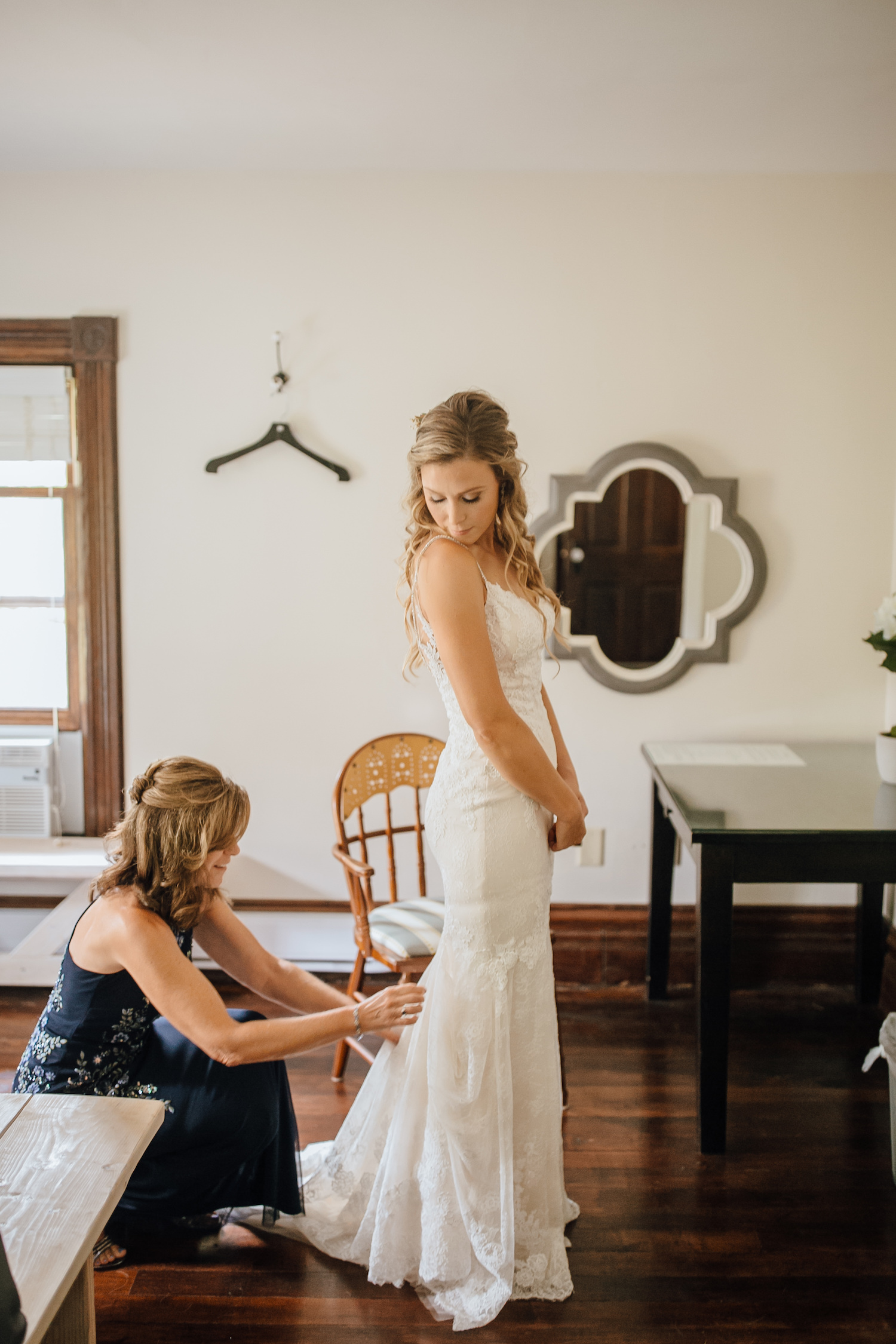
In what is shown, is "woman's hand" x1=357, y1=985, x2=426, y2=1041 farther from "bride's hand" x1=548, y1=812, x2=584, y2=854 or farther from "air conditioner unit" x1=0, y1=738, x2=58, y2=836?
"air conditioner unit" x1=0, y1=738, x2=58, y2=836

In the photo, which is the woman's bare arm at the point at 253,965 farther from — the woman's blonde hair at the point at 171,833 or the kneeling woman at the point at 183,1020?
the woman's blonde hair at the point at 171,833

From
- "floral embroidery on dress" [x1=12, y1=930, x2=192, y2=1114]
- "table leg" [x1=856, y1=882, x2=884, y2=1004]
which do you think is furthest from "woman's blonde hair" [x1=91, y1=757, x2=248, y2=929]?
"table leg" [x1=856, y1=882, x2=884, y2=1004]

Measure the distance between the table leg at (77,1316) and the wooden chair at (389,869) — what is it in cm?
93

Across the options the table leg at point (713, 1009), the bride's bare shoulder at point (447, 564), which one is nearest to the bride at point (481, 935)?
the bride's bare shoulder at point (447, 564)

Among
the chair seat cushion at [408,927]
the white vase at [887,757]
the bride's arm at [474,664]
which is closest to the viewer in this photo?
the bride's arm at [474,664]

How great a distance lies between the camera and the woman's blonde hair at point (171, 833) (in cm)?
162

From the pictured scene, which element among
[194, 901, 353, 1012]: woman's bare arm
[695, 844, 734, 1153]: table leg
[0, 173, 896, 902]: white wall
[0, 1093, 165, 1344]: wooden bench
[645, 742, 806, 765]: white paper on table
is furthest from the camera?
[0, 173, 896, 902]: white wall

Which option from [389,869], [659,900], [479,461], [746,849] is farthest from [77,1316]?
[659,900]

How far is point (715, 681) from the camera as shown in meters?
2.98

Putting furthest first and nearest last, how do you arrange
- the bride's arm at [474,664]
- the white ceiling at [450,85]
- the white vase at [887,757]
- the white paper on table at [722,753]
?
the white paper on table at [722,753], the white vase at [887,757], the white ceiling at [450,85], the bride's arm at [474,664]

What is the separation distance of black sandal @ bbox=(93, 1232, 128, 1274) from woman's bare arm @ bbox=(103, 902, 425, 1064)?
0.50 meters

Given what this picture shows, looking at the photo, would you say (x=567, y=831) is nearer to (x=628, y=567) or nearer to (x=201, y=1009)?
(x=201, y=1009)

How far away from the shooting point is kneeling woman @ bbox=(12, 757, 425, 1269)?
162cm

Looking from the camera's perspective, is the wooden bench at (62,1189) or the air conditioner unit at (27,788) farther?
the air conditioner unit at (27,788)
